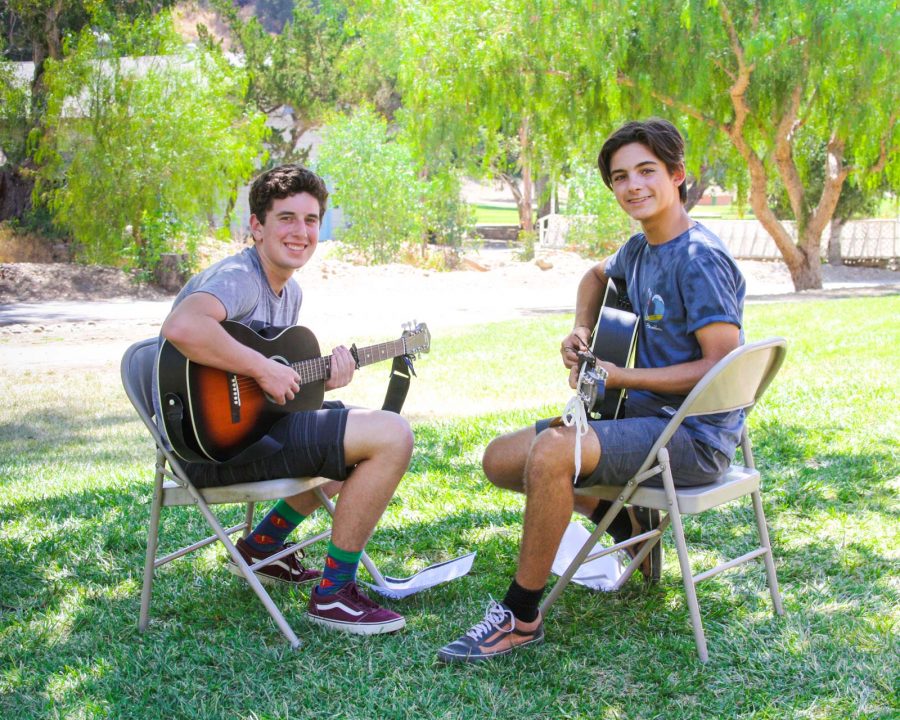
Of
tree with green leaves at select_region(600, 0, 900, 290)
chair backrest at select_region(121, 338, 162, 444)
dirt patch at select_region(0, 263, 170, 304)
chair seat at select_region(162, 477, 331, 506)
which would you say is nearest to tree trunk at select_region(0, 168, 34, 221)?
dirt patch at select_region(0, 263, 170, 304)

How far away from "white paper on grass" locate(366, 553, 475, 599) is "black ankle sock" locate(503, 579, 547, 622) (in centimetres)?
57

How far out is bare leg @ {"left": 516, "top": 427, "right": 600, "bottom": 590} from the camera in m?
2.91

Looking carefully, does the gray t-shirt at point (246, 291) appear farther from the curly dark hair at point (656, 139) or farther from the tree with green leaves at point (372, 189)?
the tree with green leaves at point (372, 189)

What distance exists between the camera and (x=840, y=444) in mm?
5543

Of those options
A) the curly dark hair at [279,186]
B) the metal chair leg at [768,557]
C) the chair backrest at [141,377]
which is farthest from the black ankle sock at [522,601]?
the curly dark hair at [279,186]

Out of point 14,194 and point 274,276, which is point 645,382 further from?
point 14,194

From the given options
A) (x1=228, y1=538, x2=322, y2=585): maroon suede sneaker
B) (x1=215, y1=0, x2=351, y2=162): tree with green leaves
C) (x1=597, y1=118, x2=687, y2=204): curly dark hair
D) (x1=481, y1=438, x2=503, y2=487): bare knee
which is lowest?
(x1=228, y1=538, x2=322, y2=585): maroon suede sneaker

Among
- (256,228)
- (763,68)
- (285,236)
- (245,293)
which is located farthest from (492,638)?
(763,68)

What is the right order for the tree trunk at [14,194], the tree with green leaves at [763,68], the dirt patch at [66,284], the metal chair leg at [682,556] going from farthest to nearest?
the tree trunk at [14,194] < the dirt patch at [66,284] < the tree with green leaves at [763,68] < the metal chair leg at [682,556]

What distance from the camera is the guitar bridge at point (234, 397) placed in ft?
10.1

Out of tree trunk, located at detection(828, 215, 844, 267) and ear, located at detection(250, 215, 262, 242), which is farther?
tree trunk, located at detection(828, 215, 844, 267)

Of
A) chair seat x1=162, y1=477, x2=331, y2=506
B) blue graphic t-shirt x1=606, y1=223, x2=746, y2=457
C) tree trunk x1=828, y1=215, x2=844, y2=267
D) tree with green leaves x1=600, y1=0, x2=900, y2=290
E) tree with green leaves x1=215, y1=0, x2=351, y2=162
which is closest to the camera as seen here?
blue graphic t-shirt x1=606, y1=223, x2=746, y2=457

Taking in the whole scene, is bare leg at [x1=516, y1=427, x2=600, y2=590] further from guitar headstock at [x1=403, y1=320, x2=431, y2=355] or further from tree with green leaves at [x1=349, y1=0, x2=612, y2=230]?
tree with green leaves at [x1=349, y1=0, x2=612, y2=230]

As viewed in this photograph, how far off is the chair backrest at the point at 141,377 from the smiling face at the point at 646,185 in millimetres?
1609
